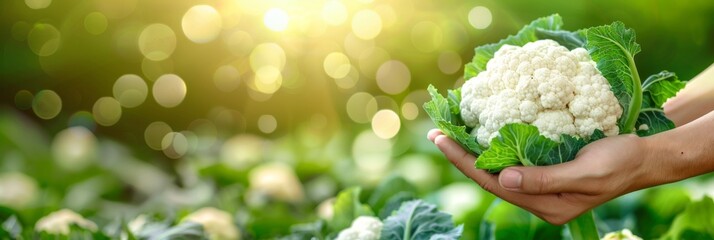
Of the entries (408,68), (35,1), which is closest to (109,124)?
(35,1)

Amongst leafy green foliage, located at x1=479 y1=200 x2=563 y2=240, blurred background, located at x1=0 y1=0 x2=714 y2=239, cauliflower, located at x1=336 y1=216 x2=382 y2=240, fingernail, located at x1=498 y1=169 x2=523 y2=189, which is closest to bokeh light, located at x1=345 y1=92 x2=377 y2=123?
blurred background, located at x1=0 y1=0 x2=714 y2=239

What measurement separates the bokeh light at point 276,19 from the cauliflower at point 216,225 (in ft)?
4.86

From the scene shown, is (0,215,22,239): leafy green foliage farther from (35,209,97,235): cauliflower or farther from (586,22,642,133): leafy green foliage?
(586,22,642,133): leafy green foliage

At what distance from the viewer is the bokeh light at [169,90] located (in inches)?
145

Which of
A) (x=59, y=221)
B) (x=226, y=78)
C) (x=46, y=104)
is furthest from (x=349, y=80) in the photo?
(x=59, y=221)

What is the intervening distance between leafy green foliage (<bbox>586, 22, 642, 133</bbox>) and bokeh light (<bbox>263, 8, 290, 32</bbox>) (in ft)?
7.15

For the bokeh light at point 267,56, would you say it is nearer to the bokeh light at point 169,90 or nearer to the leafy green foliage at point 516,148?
the bokeh light at point 169,90

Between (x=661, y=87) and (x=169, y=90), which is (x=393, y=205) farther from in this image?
(x=169, y=90)

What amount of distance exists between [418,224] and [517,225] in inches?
10.3

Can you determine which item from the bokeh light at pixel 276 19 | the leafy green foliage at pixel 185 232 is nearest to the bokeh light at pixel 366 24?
the bokeh light at pixel 276 19

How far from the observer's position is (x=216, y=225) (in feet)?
6.11

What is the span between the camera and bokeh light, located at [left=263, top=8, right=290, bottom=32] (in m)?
3.31

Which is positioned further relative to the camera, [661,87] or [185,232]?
[185,232]

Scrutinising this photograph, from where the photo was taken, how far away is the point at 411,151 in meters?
2.85
